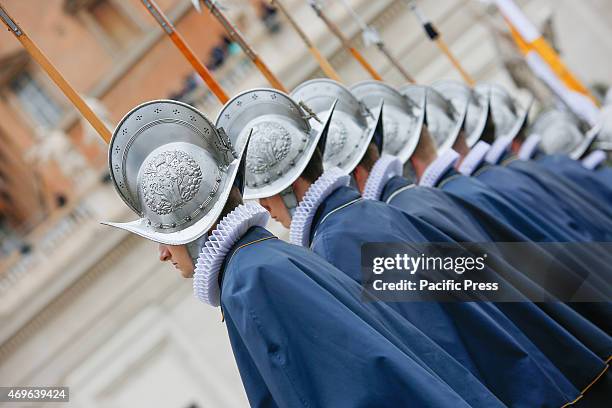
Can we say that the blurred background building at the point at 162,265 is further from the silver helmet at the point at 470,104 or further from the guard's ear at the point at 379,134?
the guard's ear at the point at 379,134

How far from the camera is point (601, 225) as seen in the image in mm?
6594

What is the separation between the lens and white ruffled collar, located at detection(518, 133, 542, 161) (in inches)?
328

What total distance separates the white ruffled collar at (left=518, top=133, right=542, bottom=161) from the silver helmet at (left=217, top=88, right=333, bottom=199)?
3.88 meters

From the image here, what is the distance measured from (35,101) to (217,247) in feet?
58.8

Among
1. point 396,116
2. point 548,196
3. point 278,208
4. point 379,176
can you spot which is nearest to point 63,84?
point 278,208

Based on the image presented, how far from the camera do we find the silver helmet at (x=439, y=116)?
267 inches

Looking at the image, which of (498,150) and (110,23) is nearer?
(498,150)

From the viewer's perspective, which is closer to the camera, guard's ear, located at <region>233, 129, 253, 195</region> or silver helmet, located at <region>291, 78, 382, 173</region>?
guard's ear, located at <region>233, 129, 253, 195</region>

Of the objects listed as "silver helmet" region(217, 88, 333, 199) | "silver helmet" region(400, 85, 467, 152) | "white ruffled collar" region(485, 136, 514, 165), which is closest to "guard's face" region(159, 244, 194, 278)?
"silver helmet" region(217, 88, 333, 199)

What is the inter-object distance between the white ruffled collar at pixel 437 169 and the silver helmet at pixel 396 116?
0.18 meters

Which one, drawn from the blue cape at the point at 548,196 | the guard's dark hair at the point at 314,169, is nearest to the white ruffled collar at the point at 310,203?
the guard's dark hair at the point at 314,169

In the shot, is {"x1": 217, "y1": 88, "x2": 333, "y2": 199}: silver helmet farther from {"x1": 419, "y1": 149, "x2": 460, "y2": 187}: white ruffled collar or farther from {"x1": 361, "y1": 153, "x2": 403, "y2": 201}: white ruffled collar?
{"x1": 419, "y1": 149, "x2": 460, "y2": 187}: white ruffled collar

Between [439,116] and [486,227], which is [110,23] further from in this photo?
[486,227]

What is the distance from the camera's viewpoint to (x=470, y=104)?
7.96 meters
